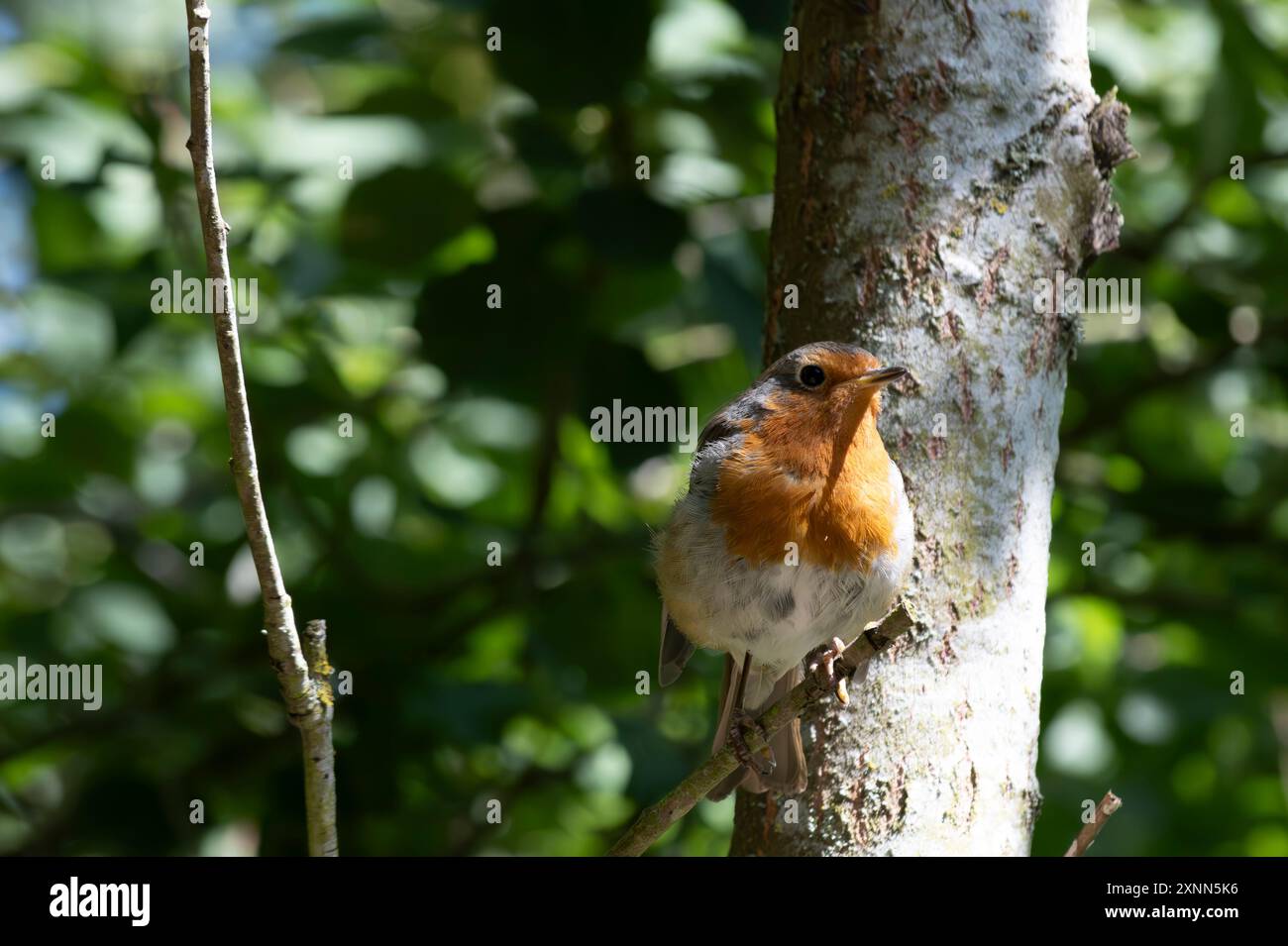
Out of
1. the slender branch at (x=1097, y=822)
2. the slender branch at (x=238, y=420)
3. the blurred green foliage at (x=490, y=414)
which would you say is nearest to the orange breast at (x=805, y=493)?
the slender branch at (x=1097, y=822)

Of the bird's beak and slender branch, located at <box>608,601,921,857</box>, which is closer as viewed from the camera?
slender branch, located at <box>608,601,921,857</box>

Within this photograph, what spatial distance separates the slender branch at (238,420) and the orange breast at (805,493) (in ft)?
4.07

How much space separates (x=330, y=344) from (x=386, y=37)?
3.90ft

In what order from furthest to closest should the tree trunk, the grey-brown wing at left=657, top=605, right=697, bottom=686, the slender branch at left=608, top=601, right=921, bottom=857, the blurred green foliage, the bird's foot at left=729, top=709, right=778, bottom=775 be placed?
the blurred green foliage, the grey-brown wing at left=657, top=605, right=697, bottom=686, the tree trunk, the bird's foot at left=729, top=709, right=778, bottom=775, the slender branch at left=608, top=601, right=921, bottom=857

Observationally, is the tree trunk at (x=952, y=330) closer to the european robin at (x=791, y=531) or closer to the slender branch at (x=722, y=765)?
the european robin at (x=791, y=531)

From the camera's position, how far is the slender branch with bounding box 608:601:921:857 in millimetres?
2410

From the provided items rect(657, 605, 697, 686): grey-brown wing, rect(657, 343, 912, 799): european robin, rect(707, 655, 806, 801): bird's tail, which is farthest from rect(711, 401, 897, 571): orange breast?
rect(657, 605, 697, 686): grey-brown wing

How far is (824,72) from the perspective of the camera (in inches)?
116

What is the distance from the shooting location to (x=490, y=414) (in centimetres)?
531

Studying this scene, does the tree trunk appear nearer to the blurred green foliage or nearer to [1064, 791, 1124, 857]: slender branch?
[1064, 791, 1124, 857]: slender branch

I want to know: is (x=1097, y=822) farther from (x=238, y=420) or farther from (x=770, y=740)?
(x=238, y=420)

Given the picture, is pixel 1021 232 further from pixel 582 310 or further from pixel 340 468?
pixel 340 468

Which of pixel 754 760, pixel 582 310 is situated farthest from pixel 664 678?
pixel 582 310
